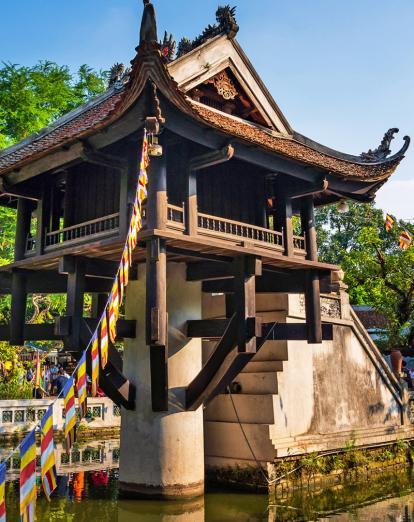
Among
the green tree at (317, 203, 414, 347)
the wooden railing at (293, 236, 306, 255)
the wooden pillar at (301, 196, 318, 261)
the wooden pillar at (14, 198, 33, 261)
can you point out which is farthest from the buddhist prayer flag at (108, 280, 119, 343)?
the green tree at (317, 203, 414, 347)

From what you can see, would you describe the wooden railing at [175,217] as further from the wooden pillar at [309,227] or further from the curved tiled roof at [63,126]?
the curved tiled roof at [63,126]

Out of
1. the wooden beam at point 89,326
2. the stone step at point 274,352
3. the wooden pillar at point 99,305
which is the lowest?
the stone step at point 274,352

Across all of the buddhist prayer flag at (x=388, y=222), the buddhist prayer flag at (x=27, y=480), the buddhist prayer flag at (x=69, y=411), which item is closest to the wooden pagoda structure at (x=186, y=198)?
the buddhist prayer flag at (x=69, y=411)

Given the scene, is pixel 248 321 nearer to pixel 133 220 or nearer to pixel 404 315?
pixel 133 220

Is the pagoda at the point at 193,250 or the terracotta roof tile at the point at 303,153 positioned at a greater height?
the terracotta roof tile at the point at 303,153

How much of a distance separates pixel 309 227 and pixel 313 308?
151cm

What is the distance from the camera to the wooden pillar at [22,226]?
10219 millimetres

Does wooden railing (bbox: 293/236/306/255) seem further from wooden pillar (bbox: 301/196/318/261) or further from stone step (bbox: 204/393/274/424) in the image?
stone step (bbox: 204/393/274/424)

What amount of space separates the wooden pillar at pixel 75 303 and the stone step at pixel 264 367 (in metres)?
4.09

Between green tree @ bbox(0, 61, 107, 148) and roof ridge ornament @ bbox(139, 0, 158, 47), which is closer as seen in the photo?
roof ridge ornament @ bbox(139, 0, 158, 47)

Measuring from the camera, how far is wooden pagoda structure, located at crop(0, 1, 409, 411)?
25.5 ft

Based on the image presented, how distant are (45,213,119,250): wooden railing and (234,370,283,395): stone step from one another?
420cm

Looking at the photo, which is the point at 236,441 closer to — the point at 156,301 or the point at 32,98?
the point at 156,301

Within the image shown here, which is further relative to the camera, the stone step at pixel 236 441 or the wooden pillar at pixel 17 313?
the stone step at pixel 236 441
